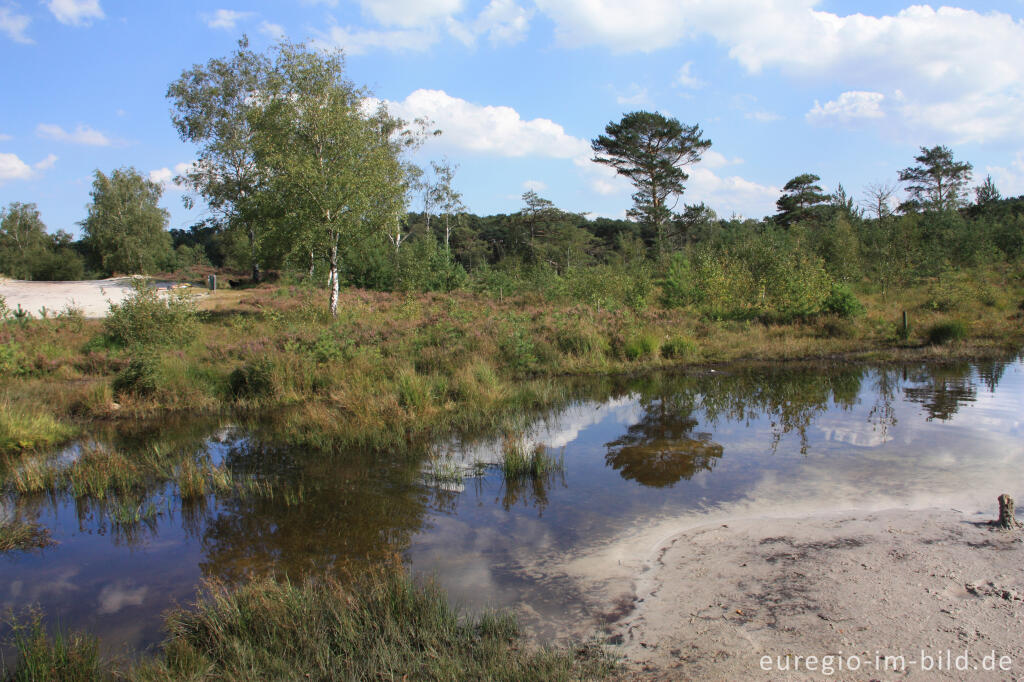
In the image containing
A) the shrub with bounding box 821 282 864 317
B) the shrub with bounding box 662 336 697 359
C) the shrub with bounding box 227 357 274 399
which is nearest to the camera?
the shrub with bounding box 227 357 274 399

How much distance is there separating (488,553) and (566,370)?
11897mm

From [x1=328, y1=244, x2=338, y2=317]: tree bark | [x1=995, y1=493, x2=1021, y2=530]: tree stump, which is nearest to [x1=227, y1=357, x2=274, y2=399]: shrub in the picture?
[x1=328, y1=244, x2=338, y2=317]: tree bark

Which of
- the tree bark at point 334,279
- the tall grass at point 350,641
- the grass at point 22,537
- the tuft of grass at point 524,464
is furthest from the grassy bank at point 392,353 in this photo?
the tall grass at point 350,641

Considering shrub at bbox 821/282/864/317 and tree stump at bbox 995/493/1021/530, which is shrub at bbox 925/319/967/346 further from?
tree stump at bbox 995/493/1021/530

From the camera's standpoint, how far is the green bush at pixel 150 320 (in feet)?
53.4

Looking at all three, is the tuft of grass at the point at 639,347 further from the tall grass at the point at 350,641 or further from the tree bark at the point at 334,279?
the tall grass at the point at 350,641

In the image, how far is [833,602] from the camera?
471 centimetres

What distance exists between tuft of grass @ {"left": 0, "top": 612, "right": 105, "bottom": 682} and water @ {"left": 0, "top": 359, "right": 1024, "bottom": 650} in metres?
0.51

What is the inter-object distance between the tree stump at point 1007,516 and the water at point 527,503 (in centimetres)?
77

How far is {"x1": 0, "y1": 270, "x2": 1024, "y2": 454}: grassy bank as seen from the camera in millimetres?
12086

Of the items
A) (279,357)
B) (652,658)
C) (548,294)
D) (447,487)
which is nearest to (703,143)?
(548,294)

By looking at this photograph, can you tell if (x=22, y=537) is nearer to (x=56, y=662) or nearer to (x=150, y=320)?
(x=56, y=662)

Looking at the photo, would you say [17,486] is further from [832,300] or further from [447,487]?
[832,300]

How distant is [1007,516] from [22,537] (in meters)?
10.9
